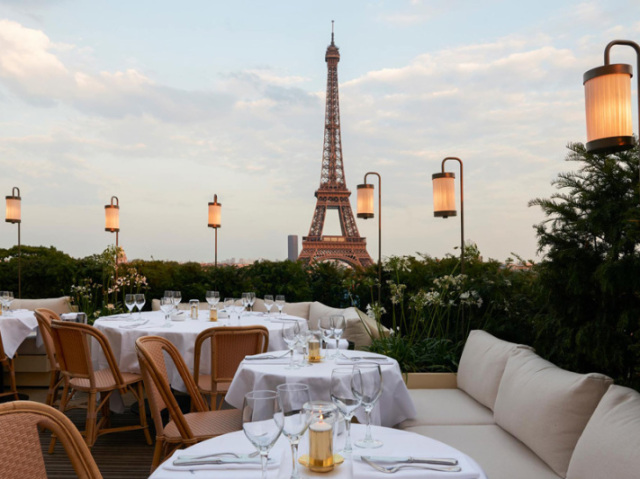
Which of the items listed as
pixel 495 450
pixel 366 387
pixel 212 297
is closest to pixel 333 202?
pixel 212 297

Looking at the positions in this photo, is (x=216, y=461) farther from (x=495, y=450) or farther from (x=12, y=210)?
(x=12, y=210)

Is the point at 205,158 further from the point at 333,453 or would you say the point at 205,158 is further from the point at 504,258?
the point at 333,453

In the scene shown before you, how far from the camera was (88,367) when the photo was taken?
3348 mm

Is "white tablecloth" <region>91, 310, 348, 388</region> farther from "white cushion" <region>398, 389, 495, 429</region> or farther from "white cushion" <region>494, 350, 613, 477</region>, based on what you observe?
"white cushion" <region>494, 350, 613, 477</region>

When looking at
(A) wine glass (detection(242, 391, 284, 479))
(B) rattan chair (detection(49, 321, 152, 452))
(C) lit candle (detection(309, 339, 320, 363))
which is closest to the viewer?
(A) wine glass (detection(242, 391, 284, 479))

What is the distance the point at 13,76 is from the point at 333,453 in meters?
8.47

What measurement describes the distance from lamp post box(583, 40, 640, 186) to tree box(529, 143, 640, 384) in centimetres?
38

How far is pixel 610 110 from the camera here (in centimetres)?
210

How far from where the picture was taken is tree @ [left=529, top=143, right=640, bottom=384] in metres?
2.41

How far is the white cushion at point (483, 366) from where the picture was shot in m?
2.89

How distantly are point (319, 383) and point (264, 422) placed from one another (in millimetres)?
1284

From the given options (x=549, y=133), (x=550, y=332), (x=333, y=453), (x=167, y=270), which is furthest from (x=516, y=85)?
(x=333, y=453)

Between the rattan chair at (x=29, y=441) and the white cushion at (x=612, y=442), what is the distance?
153 centimetres

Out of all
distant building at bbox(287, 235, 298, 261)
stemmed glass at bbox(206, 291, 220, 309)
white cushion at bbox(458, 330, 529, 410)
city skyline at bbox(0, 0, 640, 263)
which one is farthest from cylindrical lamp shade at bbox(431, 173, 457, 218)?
distant building at bbox(287, 235, 298, 261)
